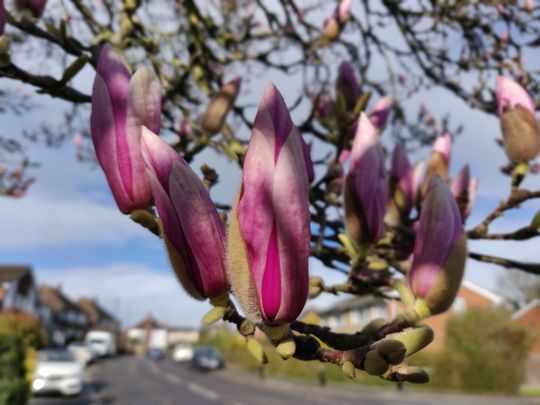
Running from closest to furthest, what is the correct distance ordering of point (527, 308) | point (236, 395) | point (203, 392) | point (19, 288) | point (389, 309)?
point (236, 395) → point (203, 392) → point (389, 309) → point (527, 308) → point (19, 288)

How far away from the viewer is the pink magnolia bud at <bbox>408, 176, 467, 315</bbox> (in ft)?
3.15

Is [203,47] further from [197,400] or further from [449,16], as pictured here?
[197,400]

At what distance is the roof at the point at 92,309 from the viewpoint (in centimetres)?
8656

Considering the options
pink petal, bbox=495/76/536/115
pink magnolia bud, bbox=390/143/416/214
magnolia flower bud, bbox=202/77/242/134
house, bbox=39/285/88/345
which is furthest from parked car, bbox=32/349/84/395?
house, bbox=39/285/88/345

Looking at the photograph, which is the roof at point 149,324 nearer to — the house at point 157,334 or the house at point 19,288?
the house at point 157,334

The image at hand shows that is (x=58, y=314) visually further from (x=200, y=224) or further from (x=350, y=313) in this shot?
(x=200, y=224)

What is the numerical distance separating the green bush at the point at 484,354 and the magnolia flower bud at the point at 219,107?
2313cm

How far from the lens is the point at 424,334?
773 mm

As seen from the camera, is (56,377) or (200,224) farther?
(56,377)

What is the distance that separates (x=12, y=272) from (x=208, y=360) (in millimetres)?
23426

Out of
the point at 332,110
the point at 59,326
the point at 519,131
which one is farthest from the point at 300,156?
the point at 59,326

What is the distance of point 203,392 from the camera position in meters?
21.7

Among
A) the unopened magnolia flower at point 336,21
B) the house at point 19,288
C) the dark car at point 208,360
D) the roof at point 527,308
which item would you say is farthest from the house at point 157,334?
the unopened magnolia flower at point 336,21

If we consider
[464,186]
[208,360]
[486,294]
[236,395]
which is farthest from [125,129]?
[486,294]
